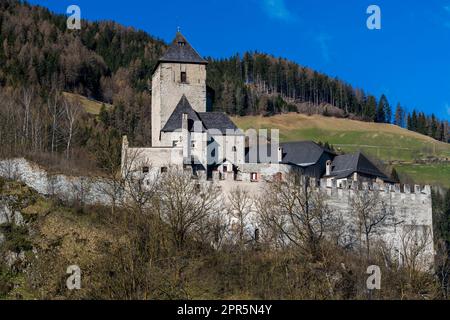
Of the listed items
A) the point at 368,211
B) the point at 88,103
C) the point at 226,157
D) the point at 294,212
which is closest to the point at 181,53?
the point at 226,157

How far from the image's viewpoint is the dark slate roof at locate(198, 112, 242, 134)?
56888mm

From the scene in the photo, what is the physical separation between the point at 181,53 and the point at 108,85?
171 ft

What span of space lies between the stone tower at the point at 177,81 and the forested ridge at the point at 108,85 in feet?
16.2

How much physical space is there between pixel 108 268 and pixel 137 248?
207cm

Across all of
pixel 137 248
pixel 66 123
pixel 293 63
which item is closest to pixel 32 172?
pixel 137 248

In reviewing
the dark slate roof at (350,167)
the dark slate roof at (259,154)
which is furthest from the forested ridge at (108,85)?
the dark slate roof at (350,167)

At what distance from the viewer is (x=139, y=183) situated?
4638cm

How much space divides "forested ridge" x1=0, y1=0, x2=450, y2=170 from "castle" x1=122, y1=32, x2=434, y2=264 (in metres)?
6.77

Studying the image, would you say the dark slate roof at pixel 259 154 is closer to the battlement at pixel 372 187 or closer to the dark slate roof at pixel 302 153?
the dark slate roof at pixel 302 153

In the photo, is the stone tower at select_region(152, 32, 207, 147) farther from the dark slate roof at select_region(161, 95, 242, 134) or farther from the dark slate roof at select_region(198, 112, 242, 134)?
the dark slate roof at select_region(198, 112, 242, 134)

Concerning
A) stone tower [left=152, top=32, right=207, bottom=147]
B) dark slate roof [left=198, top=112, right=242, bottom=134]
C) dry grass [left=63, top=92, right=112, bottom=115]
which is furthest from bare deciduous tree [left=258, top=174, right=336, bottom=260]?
dry grass [left=63, top=92, right=112, bottom=115]

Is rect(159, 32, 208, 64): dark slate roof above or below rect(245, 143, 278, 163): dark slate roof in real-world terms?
above
